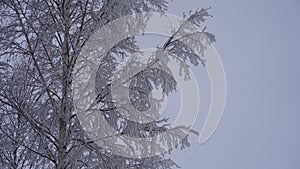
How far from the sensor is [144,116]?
2449 mm

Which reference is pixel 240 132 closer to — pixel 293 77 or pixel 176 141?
pixel 293 77

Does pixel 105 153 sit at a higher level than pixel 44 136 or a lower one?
lower

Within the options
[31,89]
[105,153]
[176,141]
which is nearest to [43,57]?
[31,89]

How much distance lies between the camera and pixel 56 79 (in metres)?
2.50

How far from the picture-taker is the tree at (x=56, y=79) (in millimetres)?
2434

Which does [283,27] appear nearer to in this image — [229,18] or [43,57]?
[229,18]

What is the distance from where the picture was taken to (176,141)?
2.45m

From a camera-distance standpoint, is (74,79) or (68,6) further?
Result: (68,6)

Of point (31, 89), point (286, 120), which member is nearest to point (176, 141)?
point (31, 89)

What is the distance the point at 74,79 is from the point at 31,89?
11.9 inches

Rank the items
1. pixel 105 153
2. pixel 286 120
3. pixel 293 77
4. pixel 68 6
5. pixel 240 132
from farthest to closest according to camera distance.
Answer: pixel 240 132
pixel 286 120
pixel 293 77
pixel 68 6
pixel 105 153

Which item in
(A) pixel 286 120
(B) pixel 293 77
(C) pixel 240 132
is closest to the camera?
(B) pixel 293 77

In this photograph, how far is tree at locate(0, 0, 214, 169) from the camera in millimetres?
2434

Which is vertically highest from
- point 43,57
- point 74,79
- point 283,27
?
point 283,27
